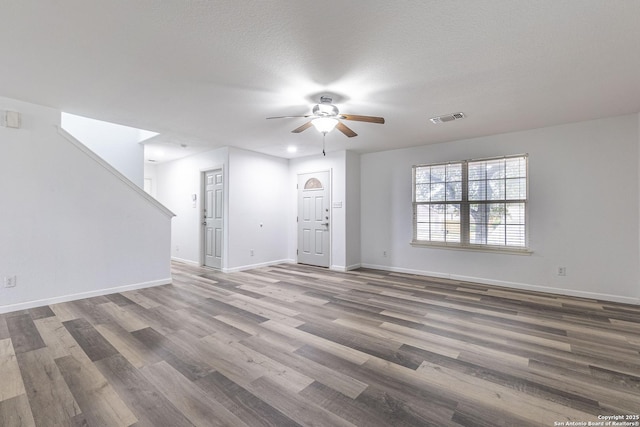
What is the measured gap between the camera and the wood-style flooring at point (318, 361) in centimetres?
172

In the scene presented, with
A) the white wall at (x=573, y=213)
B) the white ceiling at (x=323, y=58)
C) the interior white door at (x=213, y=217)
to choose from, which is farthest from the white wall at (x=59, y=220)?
the white wall at (x=573, y=213)

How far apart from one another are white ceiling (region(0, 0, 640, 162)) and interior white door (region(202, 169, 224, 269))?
7.16ft

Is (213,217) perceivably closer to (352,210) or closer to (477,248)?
Result: (352,210)

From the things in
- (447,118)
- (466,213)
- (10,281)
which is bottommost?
(10,281)

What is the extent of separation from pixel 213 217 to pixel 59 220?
2.64m

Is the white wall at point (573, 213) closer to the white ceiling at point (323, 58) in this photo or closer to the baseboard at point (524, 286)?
the baseboard at point (524, 286)

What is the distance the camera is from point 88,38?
7.13 feet

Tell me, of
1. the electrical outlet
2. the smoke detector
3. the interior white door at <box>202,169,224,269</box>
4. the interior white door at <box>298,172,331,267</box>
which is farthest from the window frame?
the electrical outlet

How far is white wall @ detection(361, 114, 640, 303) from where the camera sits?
12.6ft

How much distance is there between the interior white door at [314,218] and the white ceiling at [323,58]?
2640mm

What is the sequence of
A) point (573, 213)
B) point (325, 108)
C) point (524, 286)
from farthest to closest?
point (524, 286), point (573, 213), point (325, 108)

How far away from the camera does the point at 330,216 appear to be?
6.13 m

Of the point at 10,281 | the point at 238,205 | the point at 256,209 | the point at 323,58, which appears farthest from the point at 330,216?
the point at 10,281

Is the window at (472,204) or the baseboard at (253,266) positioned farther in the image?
the baseboard at (253,266)
